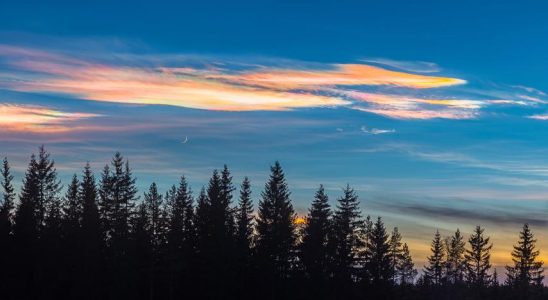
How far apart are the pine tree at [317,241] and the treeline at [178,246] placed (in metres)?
0.12

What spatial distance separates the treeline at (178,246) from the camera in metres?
Result: 75.4

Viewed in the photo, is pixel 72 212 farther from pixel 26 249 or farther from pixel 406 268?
pixel 406 268

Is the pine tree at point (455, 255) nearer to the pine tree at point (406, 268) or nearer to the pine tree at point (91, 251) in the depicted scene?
the pine tree at point (406, 268)

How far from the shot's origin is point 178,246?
78375 mm

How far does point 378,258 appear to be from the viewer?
307ft

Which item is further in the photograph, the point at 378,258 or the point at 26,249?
the point at 378,258

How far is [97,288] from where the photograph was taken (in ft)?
248

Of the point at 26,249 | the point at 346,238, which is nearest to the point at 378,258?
the point at 346,238

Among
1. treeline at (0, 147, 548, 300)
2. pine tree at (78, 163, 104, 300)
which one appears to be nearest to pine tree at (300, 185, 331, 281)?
treeline at (0, 147, 548, 300)

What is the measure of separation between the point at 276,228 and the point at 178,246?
10982 mm

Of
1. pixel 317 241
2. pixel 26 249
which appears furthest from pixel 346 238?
pixel 26 249

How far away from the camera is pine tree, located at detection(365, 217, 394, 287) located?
90188mm

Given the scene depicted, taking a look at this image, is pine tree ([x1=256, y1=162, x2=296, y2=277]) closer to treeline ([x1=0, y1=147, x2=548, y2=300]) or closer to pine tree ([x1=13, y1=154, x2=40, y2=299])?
treeline ([x1=0, y1=147, x2=548, y2=300])

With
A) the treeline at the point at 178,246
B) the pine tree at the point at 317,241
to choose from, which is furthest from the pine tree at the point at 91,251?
the pine tree at the point at 317,241
